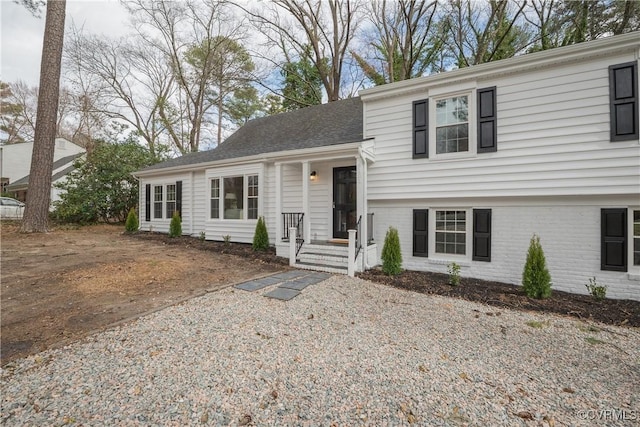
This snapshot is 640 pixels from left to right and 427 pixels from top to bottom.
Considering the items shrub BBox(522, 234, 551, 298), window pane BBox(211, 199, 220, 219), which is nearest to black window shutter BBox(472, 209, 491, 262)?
shrub BBox(522, 234, 551, 298)

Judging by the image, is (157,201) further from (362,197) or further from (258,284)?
(362,197)

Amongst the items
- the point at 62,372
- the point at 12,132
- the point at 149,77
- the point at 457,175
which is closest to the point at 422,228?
the point at 457,175

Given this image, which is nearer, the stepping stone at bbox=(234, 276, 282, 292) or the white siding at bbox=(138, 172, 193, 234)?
the stepping stone at bbox=(234, 276, 282, 292)

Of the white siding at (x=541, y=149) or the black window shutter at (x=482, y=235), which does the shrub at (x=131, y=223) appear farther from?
the black window shutter at (x=482, y=235)

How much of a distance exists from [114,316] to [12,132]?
3440 centimetres

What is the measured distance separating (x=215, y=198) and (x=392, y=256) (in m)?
6.23

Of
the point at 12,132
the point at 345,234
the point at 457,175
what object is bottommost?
the point at 345,234

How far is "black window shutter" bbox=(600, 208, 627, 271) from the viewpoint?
15.4ft

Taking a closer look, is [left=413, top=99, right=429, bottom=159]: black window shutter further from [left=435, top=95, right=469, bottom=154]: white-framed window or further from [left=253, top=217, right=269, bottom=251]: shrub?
[left=253, top=217, right=269, bottom=251]: shrub

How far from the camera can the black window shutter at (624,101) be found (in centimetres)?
459

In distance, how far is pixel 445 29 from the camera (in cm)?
1361

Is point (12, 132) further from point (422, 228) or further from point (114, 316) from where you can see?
point (422, 228)

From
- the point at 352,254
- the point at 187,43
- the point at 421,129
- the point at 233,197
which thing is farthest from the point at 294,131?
the point at 187,43

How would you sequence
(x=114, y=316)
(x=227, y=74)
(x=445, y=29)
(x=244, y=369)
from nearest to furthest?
(x=244, y=369)
(x=114, y=316)
(x=445, y=29)
(x=227, y=74)
